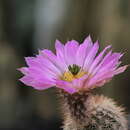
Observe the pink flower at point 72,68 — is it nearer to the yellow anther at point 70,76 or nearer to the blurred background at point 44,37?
the yellow anther at point 70,76

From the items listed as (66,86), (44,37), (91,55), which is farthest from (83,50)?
(44,37)

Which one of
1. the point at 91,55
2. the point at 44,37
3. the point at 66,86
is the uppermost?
the point at 44,37

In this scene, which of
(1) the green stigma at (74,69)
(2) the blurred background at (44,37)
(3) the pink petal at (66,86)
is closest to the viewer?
(3) the pink petal at (66,86)

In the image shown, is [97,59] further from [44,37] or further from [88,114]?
[44,37]

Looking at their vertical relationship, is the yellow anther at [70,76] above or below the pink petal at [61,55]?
below

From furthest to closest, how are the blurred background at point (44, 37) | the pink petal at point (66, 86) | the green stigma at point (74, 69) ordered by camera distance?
1. the blurred background at point (44, 37)
2. the green stigma at point (74, 69)
3. the pink petal at point (66, 86)

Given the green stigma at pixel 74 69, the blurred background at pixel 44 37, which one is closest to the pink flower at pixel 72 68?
the green stigma at pixel 74 69
